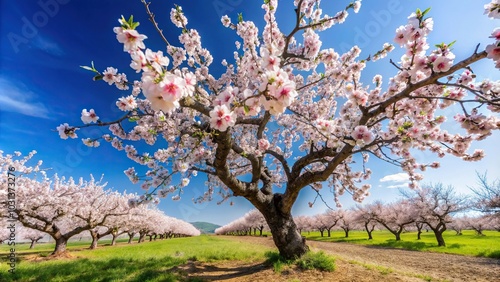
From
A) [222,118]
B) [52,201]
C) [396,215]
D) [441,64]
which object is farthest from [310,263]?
[396,215]

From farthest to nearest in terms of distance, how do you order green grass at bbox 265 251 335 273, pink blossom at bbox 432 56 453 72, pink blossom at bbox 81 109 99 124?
1. green grass at bbox 265 251 335 273
2. pink blossom at bbox 81 109 99 124
3. pink blossom at bbox 432 56 453 72

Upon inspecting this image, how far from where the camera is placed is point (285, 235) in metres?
8.23

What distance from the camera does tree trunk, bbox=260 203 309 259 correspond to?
26.7 feet

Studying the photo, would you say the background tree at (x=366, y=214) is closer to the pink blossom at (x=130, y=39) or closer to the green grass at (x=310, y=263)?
the green grass at (x=310, y=263)

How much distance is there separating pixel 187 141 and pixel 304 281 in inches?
218

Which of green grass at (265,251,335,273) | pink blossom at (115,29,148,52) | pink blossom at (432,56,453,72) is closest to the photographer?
pink blossom at (115,29,148,52)

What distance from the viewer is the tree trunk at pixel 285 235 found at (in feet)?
26.7

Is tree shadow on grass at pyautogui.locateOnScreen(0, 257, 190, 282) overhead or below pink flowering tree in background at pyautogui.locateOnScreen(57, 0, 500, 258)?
below

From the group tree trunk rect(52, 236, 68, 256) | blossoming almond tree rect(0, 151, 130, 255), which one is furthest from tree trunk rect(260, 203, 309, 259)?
tree trunk rect(52, 236, 68, 256)

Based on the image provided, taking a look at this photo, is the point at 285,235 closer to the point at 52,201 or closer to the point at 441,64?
the point at 441,64

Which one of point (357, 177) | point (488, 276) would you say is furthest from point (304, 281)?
point (488, 276)

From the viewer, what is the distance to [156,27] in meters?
4.33

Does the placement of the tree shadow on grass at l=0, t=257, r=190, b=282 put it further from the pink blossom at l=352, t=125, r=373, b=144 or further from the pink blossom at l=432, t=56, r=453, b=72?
the pink blossom at l=432, t=56, r=453, b=72

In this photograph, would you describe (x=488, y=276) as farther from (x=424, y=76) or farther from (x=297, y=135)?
(x=424, y=76)
